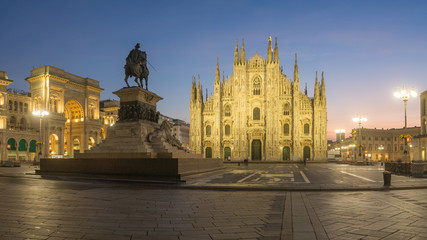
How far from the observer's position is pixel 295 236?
17.1 feet

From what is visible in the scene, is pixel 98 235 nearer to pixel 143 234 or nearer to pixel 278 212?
pixel 143 234

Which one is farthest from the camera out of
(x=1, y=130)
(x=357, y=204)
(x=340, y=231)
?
(x=1, y=130)

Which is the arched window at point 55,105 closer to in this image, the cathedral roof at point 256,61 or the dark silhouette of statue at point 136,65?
the cathedral roof at point 256,61

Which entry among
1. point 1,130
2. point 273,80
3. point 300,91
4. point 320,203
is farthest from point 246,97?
point 320,203

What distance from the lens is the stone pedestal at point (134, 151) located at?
15312 millimetres

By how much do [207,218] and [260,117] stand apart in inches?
2103

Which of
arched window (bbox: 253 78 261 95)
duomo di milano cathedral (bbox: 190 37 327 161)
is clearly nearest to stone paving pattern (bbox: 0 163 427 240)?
duomo di milano cathedral (bbox: 190 37 327 161)

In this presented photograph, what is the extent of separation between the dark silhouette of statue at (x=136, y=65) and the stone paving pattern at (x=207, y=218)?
10398mm

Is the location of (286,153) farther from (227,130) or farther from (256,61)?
(256,61)

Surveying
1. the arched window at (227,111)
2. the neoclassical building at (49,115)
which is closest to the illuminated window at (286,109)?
the arched window at (227,111)

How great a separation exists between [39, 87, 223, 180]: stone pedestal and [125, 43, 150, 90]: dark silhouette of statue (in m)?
1.08

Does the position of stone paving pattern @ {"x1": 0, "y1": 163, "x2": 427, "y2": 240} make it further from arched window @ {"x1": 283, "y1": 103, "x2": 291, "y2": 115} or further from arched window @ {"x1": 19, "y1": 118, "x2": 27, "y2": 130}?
arched window @ {"x1": 19, "y1": 118, "x2": 27, "y2": 130}

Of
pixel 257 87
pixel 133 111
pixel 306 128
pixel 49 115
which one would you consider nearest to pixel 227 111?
pixel 257 87

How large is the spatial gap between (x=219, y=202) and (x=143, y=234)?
3850 millimetres
